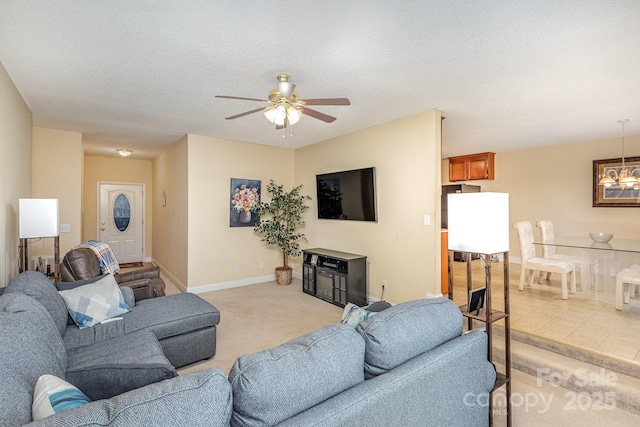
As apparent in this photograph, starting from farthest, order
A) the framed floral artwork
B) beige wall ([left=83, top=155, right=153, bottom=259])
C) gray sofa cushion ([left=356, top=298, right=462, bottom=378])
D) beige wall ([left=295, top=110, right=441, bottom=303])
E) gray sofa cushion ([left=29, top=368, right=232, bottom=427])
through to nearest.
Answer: beige wall ([left=83, top=155, right=153, bottom=259]), the framed floral artwork, beige wall ([left=295, top=110, right=441, bottom=303]), gray sofa cushion ([left=356, top=298, right=462, bottom=378]), gray sofa cushion ([left=29, top=368, right=232, bottom=427])

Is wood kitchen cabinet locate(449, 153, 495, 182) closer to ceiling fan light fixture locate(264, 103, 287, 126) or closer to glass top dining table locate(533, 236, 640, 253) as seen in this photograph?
glass top dining table locate(533, 236, 640, 253)

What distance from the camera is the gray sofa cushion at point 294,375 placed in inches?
36.8

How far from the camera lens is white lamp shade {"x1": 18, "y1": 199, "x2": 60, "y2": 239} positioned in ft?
8.91

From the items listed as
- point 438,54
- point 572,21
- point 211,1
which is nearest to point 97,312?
point 211,1

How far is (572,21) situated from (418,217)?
2311mm

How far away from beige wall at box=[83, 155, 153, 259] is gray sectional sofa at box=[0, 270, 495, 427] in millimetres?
6229

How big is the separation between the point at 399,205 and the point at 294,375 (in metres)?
3.35

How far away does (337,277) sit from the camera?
4.43 metres

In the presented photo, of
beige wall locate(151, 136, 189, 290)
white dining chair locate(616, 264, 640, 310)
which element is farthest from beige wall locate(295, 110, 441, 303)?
beige wall locate(151, 136, 189, 290)

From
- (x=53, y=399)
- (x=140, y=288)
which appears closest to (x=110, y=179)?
(x=140, y=288)

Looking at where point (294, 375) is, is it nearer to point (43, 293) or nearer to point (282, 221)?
point (43, 293)

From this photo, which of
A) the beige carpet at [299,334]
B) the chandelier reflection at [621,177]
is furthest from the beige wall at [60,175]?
the chandelier reflection at [621,177]

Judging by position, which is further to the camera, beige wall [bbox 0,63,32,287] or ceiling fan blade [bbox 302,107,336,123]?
ceiling fan blade [bbox 302,107,336,123]

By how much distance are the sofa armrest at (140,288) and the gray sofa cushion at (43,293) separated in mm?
811
